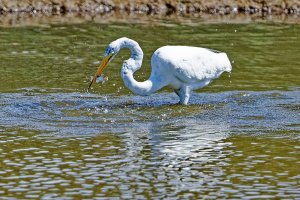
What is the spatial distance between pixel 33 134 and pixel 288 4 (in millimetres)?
17542

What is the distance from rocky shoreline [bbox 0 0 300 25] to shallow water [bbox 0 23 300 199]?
267 inches

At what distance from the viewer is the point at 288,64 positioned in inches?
789

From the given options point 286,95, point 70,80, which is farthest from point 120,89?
point 286,95

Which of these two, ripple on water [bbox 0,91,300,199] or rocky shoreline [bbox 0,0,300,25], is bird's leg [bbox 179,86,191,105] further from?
rocky shoreline [bbox 0,0,300,25]

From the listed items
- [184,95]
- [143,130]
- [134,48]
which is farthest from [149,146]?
[184,95]

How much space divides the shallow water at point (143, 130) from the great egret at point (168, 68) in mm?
315

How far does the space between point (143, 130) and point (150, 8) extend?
16.7 m

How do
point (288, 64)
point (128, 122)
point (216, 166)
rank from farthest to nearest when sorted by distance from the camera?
point (288, 64) < point (128, 122) < point (216, 166)

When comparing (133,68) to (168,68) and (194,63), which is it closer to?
(168,68)

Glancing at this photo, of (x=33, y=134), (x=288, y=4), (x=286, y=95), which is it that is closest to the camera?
(x=33, y=134)

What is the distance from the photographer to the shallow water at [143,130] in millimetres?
10969

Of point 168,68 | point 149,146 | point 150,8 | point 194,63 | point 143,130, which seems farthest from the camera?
point 150,8

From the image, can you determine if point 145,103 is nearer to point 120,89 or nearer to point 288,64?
point 120,89

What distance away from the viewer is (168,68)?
15289mm
